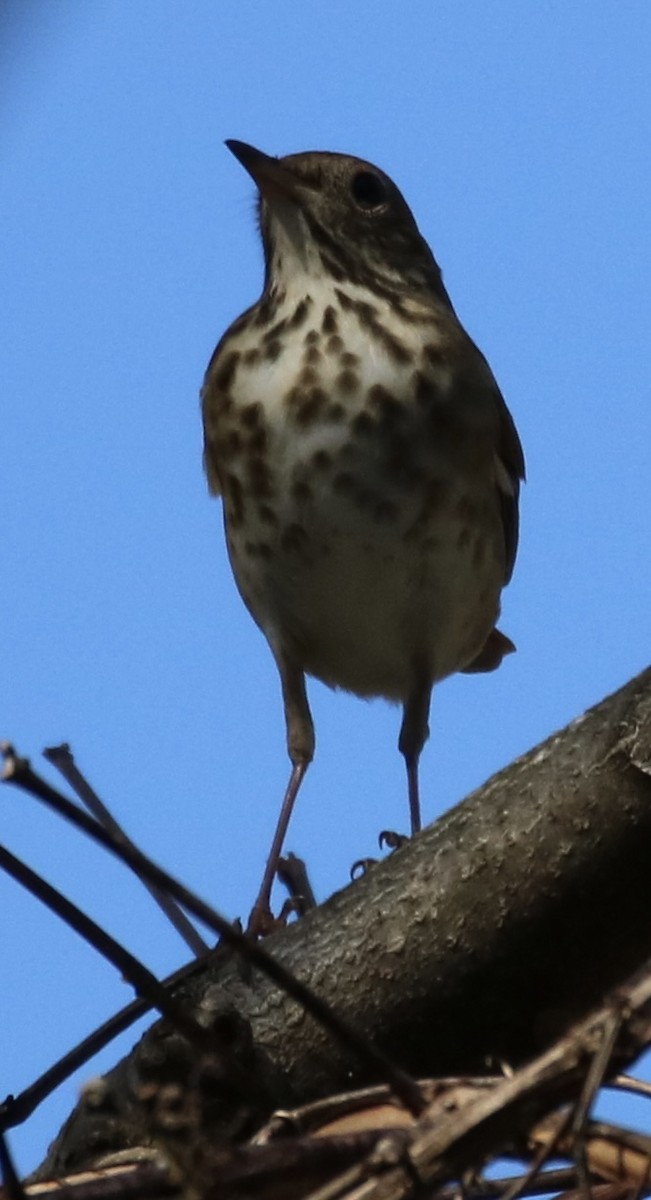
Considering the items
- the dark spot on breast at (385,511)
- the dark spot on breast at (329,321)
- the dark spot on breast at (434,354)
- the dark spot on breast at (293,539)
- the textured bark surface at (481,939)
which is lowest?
the textured bark surface at (481,939)

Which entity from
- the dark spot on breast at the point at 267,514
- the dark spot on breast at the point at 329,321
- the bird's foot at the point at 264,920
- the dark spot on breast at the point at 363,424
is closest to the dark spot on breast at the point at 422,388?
the dark spot on breast at the point at 363,424

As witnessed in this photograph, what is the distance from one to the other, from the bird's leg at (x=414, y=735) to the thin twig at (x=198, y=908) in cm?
411

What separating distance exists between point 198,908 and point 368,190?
4.84 metres

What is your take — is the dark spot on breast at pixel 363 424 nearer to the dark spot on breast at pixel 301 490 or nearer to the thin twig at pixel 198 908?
the dark spot on breast at pixel 301 490

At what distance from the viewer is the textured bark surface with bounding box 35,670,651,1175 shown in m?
2.92

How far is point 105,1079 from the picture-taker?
3.02 metres

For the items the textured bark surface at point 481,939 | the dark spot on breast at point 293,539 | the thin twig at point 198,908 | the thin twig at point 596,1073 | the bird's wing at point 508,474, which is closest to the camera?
the thin twig at point 198,908

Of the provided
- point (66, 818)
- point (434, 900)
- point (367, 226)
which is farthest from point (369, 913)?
point (367, 226)

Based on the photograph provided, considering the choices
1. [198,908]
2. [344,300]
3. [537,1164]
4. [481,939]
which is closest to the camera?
[198,908]

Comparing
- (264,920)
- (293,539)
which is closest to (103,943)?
(264,920)

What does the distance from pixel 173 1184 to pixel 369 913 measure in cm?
115

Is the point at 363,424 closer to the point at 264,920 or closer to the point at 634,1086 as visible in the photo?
the point at 264,920

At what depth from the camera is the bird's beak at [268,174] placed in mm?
5871

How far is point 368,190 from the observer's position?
6391mm
